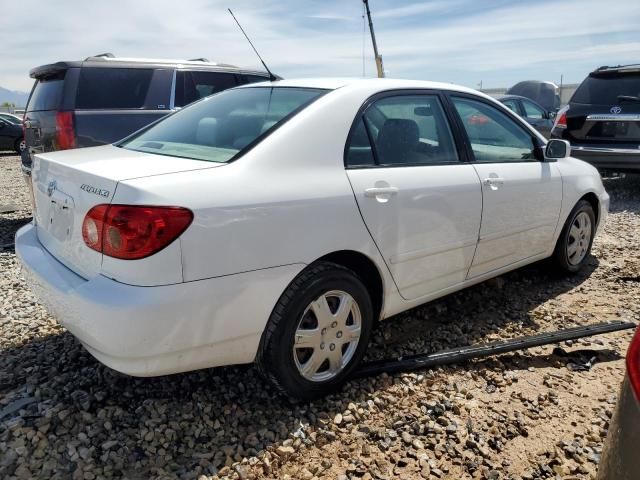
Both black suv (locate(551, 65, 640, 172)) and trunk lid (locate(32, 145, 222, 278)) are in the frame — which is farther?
black suv (locate(551, 65, 640, 172))

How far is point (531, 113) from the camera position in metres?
11.5

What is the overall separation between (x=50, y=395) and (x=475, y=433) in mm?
2088

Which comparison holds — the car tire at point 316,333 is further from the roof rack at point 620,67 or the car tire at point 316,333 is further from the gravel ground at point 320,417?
the roof rack at point 620,67

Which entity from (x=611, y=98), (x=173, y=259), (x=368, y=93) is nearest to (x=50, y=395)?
(x=173, y=259)

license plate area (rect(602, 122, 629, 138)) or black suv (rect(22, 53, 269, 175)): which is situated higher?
black suv (rect(22, 53, 269, 175))

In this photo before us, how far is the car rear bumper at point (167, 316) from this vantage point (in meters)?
2.09

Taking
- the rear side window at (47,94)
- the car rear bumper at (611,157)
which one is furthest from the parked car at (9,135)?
the car rear bumper at (611,157)

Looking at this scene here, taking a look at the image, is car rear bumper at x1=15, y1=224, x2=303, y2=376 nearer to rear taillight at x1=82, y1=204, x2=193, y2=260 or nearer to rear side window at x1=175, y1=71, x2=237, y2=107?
rear taillight at x1=82, y1=204, x2=193, y2=260

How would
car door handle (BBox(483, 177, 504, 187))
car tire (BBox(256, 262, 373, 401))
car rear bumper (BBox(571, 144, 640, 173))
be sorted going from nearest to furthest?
car tire (BBox(256, 262, 373, 401)) → car door handle (BBox(483, 177, 504, 187)) → car rear bumper (BBox(571, 144, 640, 173))

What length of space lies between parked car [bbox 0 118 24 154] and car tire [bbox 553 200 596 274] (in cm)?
1581

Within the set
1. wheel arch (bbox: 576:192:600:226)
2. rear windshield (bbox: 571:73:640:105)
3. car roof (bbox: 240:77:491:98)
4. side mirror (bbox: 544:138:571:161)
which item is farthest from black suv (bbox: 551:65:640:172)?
car roof (bbox: 240:77:491:98)

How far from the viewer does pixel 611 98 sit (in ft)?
25.0

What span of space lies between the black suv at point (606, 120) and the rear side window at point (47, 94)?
6.67m

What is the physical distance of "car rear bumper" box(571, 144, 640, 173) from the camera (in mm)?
7324
